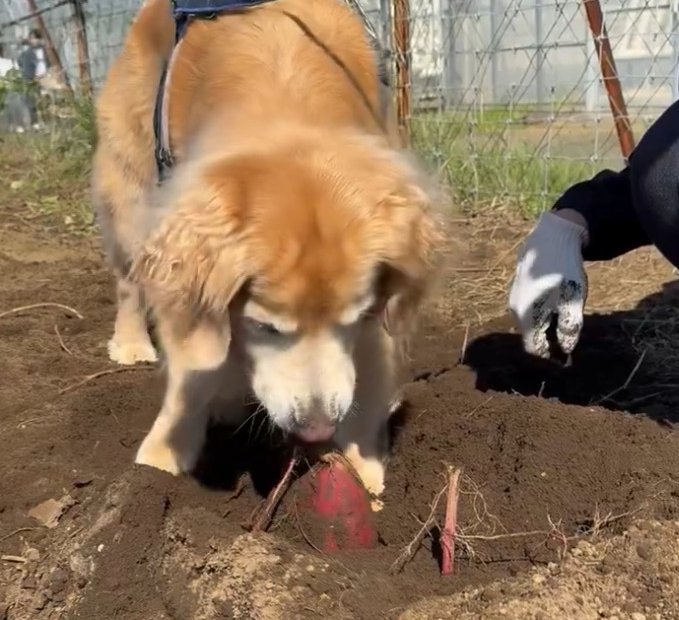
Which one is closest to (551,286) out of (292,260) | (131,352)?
(292,260)

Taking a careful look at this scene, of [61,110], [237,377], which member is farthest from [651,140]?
[61,110]

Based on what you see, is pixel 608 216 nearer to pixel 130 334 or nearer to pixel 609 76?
pixel 130 334

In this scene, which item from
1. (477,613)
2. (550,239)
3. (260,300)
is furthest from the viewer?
(550,239)

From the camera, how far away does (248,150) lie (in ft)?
7.75

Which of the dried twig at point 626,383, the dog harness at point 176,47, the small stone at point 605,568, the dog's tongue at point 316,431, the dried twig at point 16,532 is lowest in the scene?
the dried twig at point 626,383

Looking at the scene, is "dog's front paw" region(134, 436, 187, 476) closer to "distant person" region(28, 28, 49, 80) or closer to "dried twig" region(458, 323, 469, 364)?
"dried twig" region(458, 323, 469, 364)

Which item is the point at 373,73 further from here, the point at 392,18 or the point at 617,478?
the point at 392,18

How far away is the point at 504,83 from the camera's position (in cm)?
794

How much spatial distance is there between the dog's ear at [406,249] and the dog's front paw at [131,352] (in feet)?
4.54

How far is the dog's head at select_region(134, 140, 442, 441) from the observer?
2.14m

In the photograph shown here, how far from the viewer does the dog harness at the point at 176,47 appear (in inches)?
115

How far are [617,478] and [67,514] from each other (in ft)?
4.11

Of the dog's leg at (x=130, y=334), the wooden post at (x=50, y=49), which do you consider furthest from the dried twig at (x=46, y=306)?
the wooden post at (x=50, y=49)

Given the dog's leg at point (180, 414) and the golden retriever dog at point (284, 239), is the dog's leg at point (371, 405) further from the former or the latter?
the dog's leg at point (180, 414)
